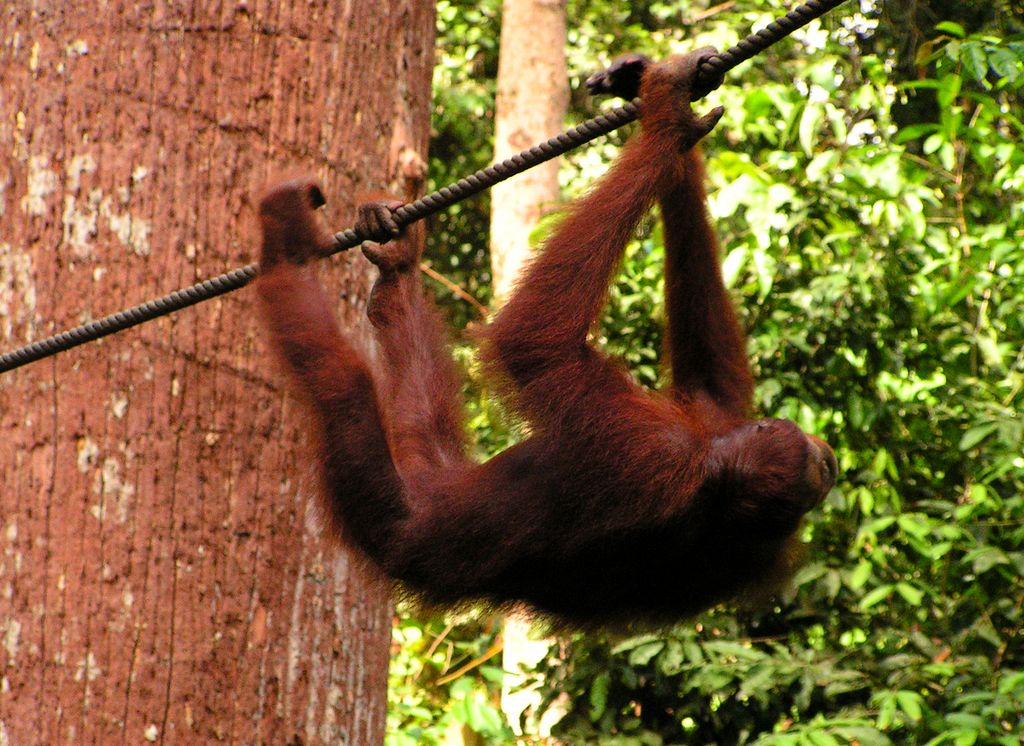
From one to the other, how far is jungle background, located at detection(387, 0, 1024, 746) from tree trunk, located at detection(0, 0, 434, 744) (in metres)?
1.21

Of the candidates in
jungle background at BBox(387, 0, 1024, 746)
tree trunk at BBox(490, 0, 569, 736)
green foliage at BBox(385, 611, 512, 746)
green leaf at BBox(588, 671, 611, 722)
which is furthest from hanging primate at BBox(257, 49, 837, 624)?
tree trunk at BBox(490, 0, 569, 736)

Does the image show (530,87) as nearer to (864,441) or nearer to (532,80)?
(532,80)

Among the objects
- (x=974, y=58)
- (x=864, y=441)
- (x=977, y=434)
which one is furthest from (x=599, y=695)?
(x=974, y=58)

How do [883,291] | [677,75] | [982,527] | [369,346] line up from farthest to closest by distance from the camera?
[883,291] → [982,527] → [369,346] → [677,75]

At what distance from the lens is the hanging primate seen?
8.30ft

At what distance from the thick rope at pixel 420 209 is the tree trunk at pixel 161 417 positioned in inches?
6.9

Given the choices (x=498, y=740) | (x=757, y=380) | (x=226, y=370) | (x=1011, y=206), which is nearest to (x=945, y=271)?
(x=1011, y=206)

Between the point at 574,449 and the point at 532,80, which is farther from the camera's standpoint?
the point at 532,80

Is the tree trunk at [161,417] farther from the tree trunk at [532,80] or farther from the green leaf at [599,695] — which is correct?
the tree trunk at [532,80]

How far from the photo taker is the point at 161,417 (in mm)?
2520

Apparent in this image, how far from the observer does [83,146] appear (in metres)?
2.63

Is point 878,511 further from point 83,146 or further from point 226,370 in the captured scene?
point 83,146

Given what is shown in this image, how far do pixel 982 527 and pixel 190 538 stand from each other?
2.88 metres

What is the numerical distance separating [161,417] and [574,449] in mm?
921
